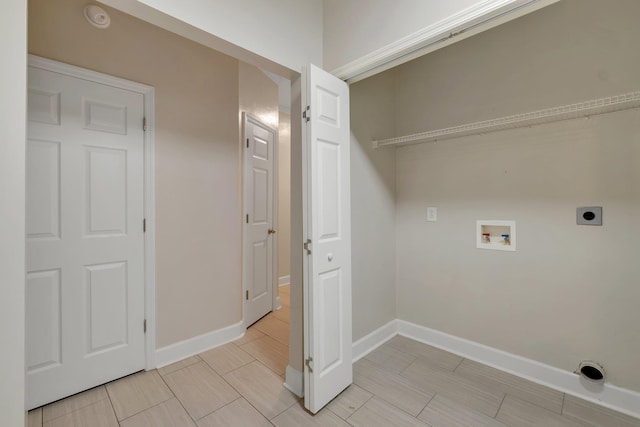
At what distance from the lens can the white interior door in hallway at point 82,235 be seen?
175 centimetres

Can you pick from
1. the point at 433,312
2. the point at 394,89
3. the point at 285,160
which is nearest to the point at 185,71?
the point at 394,89

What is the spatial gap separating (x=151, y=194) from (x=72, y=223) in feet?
1.66

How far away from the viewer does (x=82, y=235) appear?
1913mm

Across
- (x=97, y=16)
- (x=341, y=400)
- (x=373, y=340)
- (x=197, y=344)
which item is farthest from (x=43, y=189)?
(x=373, y=340)

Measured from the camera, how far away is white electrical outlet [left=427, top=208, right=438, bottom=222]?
2.55 metres

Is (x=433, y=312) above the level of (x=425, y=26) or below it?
below

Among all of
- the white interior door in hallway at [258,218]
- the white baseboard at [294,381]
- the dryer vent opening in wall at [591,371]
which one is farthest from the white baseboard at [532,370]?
the white interior door in hallway at [258,218]

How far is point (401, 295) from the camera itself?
2781mm

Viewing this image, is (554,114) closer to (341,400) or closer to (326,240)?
(326,240)

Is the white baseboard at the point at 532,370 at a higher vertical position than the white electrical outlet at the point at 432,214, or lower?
lower

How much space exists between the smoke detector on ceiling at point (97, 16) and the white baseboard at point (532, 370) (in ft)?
11.1

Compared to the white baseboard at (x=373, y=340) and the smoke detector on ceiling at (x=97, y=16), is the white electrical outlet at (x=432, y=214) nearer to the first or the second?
the white baseboard at (x=373, y=340)

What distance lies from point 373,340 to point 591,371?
1.46 meters

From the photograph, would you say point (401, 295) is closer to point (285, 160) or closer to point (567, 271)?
point (567, 271)
